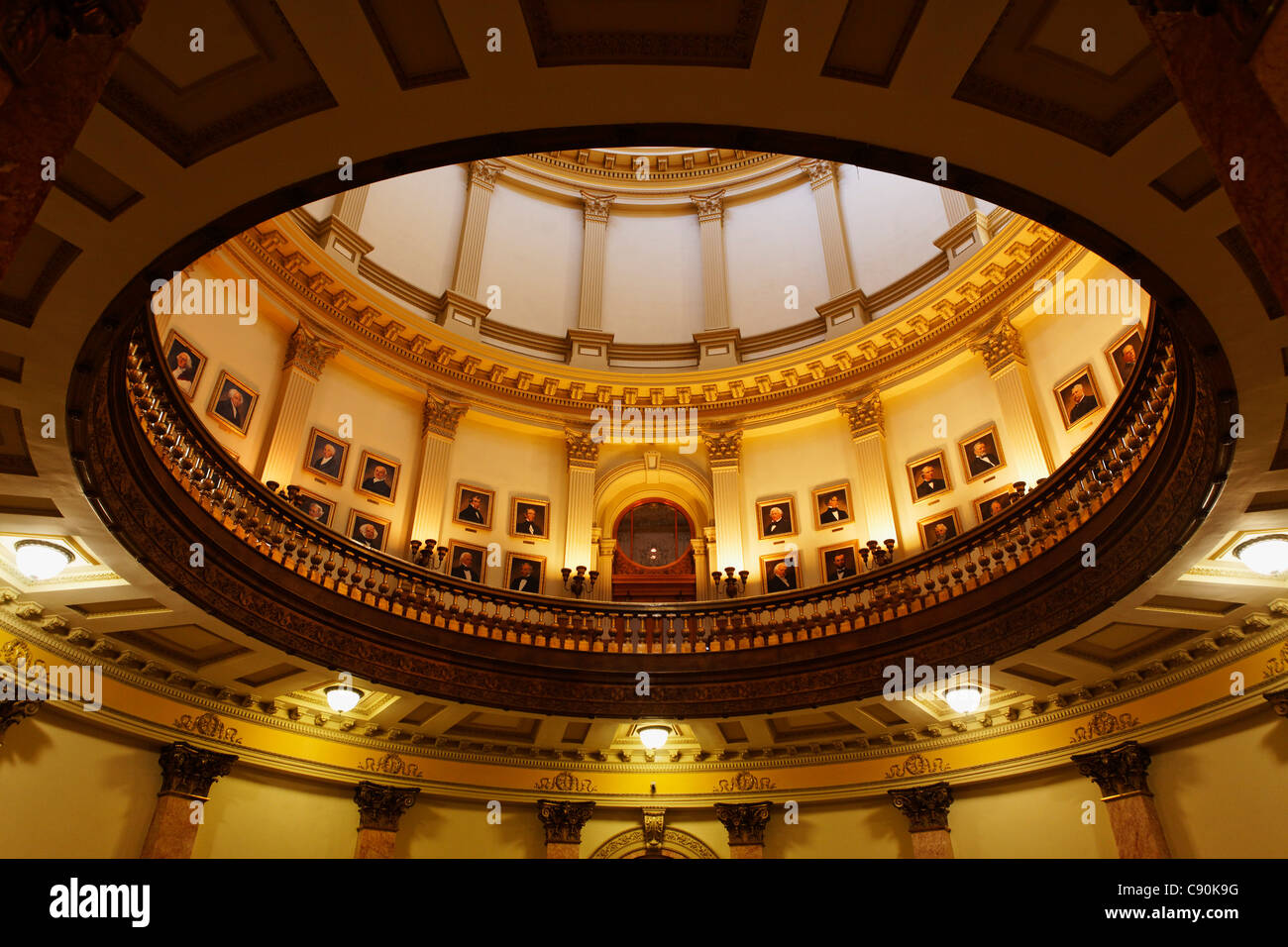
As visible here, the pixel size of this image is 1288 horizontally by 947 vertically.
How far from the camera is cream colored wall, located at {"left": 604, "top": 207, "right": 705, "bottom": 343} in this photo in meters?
18.6

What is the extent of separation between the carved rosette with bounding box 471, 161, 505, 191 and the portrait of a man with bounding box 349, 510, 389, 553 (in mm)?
9166

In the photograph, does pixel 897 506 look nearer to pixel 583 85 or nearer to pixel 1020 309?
pixel 1020 309

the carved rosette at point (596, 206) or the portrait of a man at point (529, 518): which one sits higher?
the carved rosette at point (596, 206)

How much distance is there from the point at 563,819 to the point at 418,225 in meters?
12.9

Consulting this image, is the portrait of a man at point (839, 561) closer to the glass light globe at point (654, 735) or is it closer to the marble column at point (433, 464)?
the glass light globe at point (654, 735)

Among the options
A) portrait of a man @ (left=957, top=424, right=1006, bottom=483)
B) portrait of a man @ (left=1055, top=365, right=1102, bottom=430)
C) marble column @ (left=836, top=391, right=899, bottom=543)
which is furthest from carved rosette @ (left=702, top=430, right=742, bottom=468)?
portrait of a man @ (left=1055, top=365, right=1102, bottom=430)

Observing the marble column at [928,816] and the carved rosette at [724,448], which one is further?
the carved rosette at [724,448]

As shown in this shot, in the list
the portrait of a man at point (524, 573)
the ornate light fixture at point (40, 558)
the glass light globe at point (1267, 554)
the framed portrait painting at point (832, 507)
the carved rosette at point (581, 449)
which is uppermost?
the carved rosette at point (581, 449)

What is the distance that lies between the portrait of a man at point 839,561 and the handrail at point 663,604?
4.57 feet

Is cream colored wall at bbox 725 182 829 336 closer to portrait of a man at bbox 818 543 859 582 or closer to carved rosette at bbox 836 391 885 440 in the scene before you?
carved rosette at bbox 836 391 885 440

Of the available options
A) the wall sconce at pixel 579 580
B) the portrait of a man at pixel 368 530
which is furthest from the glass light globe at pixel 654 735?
the portrait of a man at pixel 368 530

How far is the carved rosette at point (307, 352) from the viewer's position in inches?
557

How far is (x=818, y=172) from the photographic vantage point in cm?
1908
